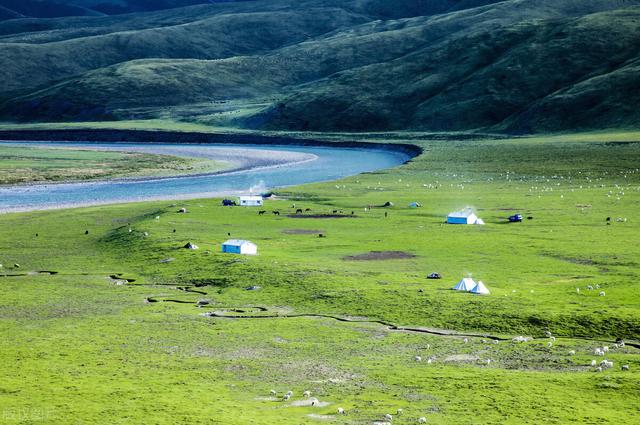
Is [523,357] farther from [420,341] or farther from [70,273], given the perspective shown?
[70,273]

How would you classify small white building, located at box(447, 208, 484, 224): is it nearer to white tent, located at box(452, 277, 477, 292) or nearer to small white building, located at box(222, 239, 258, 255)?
small white building, located at box(222, 239, 258, 255)

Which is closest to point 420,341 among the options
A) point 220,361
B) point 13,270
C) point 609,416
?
point 220,361

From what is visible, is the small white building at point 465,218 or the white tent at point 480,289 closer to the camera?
the white tent at point 480,289

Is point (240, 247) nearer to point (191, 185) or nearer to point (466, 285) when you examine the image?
point (466, 285)

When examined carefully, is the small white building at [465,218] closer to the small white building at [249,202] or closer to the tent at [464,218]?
the tent at [464,218]

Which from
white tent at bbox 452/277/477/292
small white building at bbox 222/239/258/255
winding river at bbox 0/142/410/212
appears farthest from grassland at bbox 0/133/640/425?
winding river at bbox 0/142/410/212

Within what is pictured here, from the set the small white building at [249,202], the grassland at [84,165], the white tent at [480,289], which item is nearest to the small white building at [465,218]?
the small white building at [249,202]
